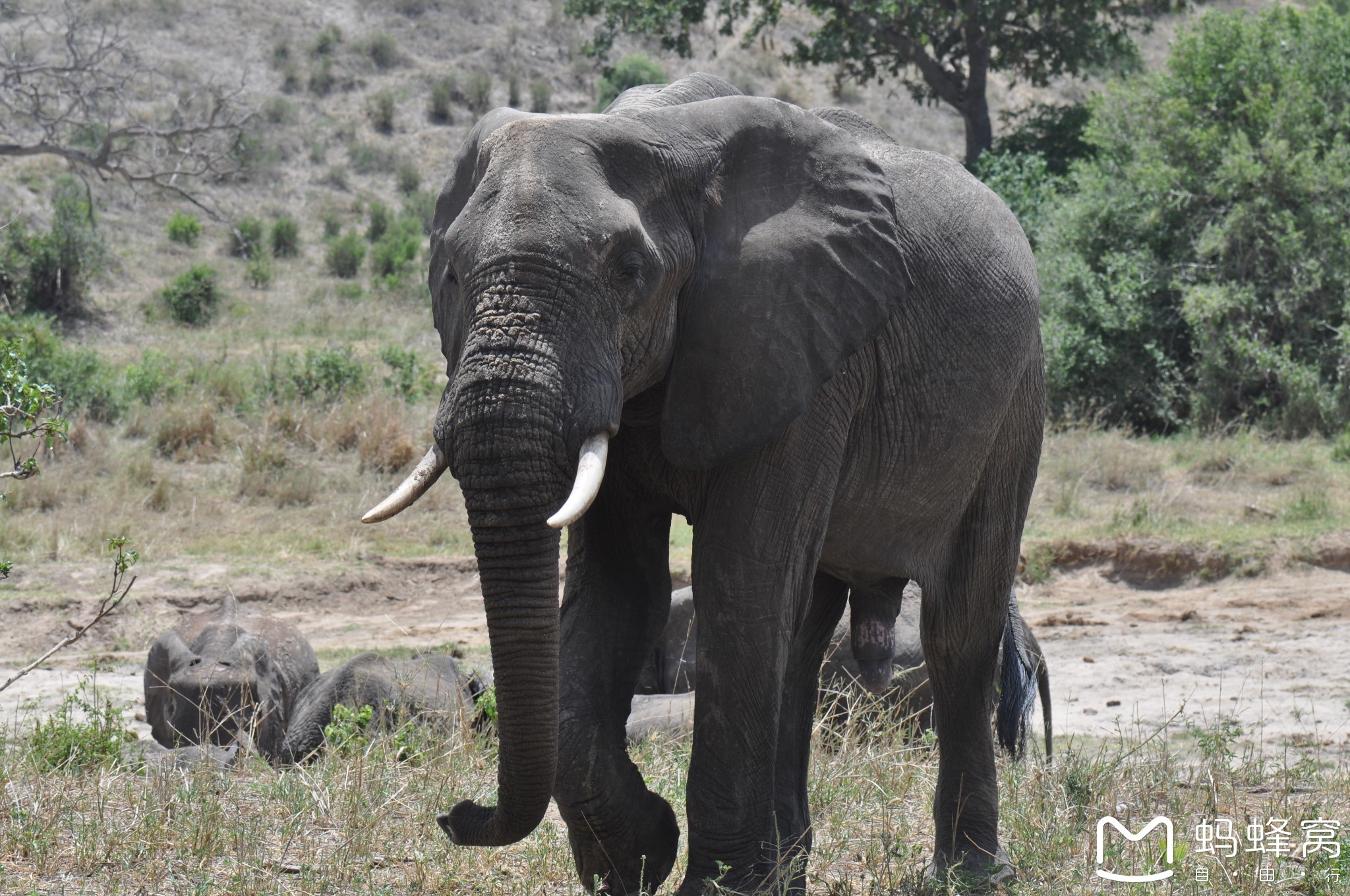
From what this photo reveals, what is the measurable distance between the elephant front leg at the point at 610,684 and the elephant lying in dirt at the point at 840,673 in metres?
1.44

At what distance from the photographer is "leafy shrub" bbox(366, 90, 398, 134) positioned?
3328 cm

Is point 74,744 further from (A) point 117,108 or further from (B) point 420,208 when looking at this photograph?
(A) point 117,108

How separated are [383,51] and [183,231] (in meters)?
11.6

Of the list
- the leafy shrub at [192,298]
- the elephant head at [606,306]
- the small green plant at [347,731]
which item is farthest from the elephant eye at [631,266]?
the leafy shrub at [192,298]

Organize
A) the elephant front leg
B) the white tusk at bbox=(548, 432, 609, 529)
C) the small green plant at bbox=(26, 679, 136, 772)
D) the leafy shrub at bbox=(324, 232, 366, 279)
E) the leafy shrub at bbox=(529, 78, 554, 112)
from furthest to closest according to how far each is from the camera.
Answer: the leafy shrub at bbox=(529, 78, 554, 112), the leafy shrub at bbox=(324, 232, 366, 279), the small green plant at bbox=(26, 679, 136, 772), the elephant front leg, the white tusk at bbox=(548, 432, 609, 529)

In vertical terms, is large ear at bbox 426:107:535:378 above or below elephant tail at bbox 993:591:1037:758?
above

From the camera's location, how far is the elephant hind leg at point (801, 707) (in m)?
4.39

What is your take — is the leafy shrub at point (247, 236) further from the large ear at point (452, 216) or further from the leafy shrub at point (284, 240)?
the large ear at point (452, 216)

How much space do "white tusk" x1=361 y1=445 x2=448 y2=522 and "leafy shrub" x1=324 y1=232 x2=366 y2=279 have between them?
869 inches

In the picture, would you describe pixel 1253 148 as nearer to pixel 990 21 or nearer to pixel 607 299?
pixel 990 21

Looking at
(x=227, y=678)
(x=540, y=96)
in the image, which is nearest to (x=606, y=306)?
(x=227, y=678)

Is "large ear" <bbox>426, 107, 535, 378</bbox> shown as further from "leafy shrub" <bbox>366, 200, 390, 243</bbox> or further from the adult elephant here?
"leafy shrub" <bbox>366, 200, 390, 243</bbox>

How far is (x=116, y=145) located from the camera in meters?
28.1

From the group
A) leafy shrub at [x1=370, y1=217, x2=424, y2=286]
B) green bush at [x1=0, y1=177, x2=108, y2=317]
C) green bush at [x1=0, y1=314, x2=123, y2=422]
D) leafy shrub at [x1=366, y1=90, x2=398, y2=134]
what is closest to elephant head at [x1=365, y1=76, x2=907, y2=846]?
green bush at [x1=0, y1=314, x2=123, y2=422]
